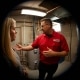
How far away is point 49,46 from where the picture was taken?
0.80 m

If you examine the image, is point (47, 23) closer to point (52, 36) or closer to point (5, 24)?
point (52, 36)

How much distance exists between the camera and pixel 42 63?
2.70 feet

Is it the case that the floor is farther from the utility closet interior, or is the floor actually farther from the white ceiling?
the white ceiling

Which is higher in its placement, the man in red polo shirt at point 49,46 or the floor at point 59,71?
the man in red polo shirt at point 49,46

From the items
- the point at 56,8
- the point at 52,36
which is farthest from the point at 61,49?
the point at 56,8

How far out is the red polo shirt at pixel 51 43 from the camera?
80 cm

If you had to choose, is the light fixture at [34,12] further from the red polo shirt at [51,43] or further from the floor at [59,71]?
the floor at [59,71]

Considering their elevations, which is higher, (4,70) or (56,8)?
(56,8)

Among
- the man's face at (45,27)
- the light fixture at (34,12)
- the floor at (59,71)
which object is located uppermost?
the light fixture at (34,12)

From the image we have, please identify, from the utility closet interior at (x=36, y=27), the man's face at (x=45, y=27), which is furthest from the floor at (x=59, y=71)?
the man's face at (x=45, y=27)

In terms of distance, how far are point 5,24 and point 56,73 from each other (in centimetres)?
30

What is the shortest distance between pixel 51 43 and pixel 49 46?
1 centimetres

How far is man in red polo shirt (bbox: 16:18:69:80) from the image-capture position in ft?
2.62

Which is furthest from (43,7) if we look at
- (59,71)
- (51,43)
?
(59,71)
